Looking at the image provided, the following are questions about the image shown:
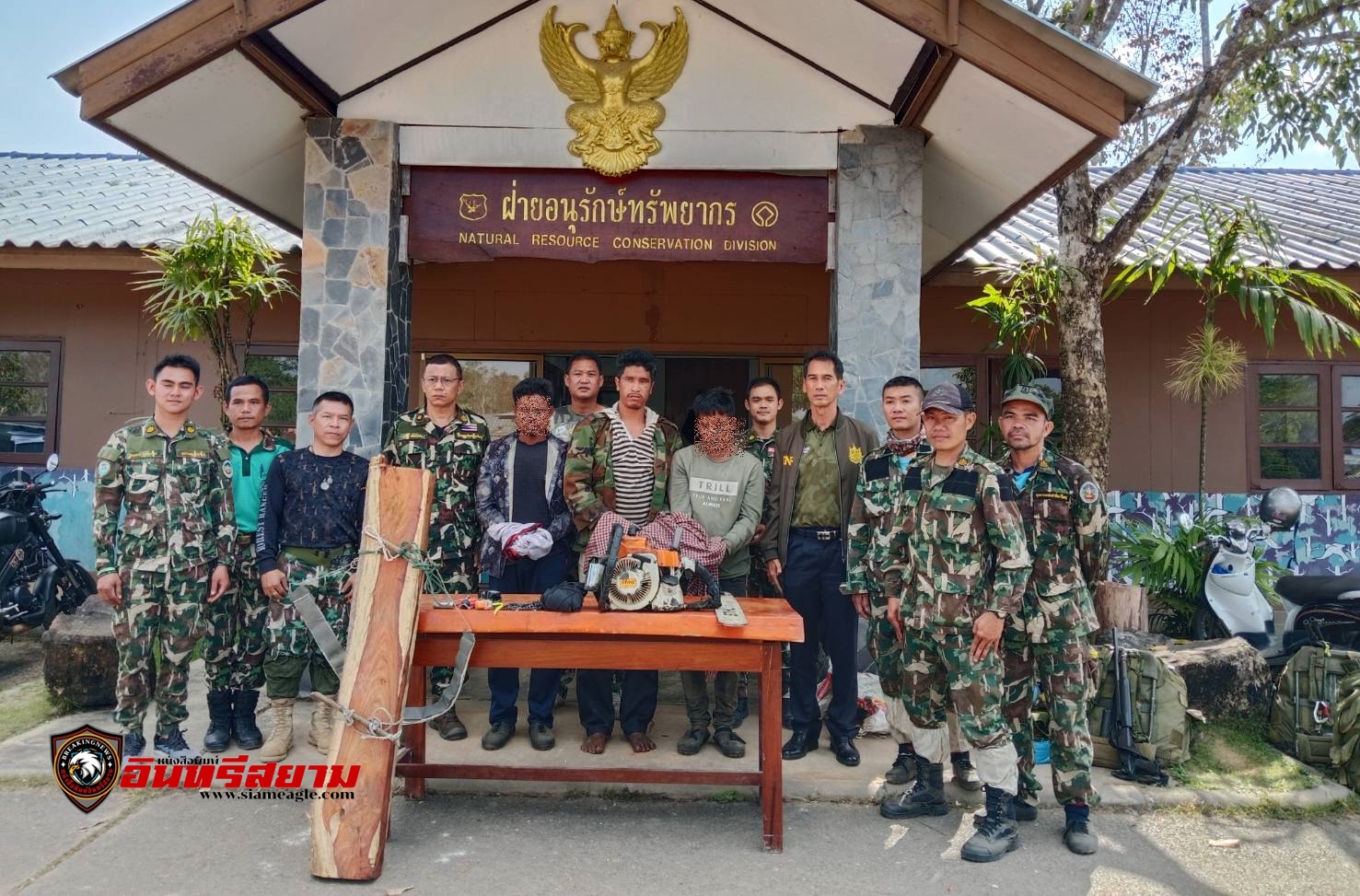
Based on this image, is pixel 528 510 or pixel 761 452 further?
pixel 761 452

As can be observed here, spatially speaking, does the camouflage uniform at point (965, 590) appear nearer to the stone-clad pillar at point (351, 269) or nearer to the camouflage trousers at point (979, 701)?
the camouflage trousers at point (979, 701)

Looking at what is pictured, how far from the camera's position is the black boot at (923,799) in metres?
3.93

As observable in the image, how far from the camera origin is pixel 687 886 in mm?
3281

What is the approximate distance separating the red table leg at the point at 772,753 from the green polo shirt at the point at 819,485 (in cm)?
112

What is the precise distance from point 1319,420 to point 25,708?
10572mm

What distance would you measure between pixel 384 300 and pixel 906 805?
163 inches

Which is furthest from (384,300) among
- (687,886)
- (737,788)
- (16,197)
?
(16,197)

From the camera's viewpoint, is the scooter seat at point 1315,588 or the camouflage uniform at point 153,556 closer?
the camouflage uniform at point 153,556

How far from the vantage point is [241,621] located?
4.66 m

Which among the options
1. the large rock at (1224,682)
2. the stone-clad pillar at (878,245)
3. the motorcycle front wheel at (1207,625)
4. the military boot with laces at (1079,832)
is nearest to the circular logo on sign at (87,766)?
the military boot with laces at (1079,832)

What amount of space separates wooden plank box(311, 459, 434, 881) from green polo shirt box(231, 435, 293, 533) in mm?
1366

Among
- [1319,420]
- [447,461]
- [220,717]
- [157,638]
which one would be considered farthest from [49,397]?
[1319,420]

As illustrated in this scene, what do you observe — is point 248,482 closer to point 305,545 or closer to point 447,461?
point 305,545

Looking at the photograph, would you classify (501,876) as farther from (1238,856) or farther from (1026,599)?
(1238,856)
